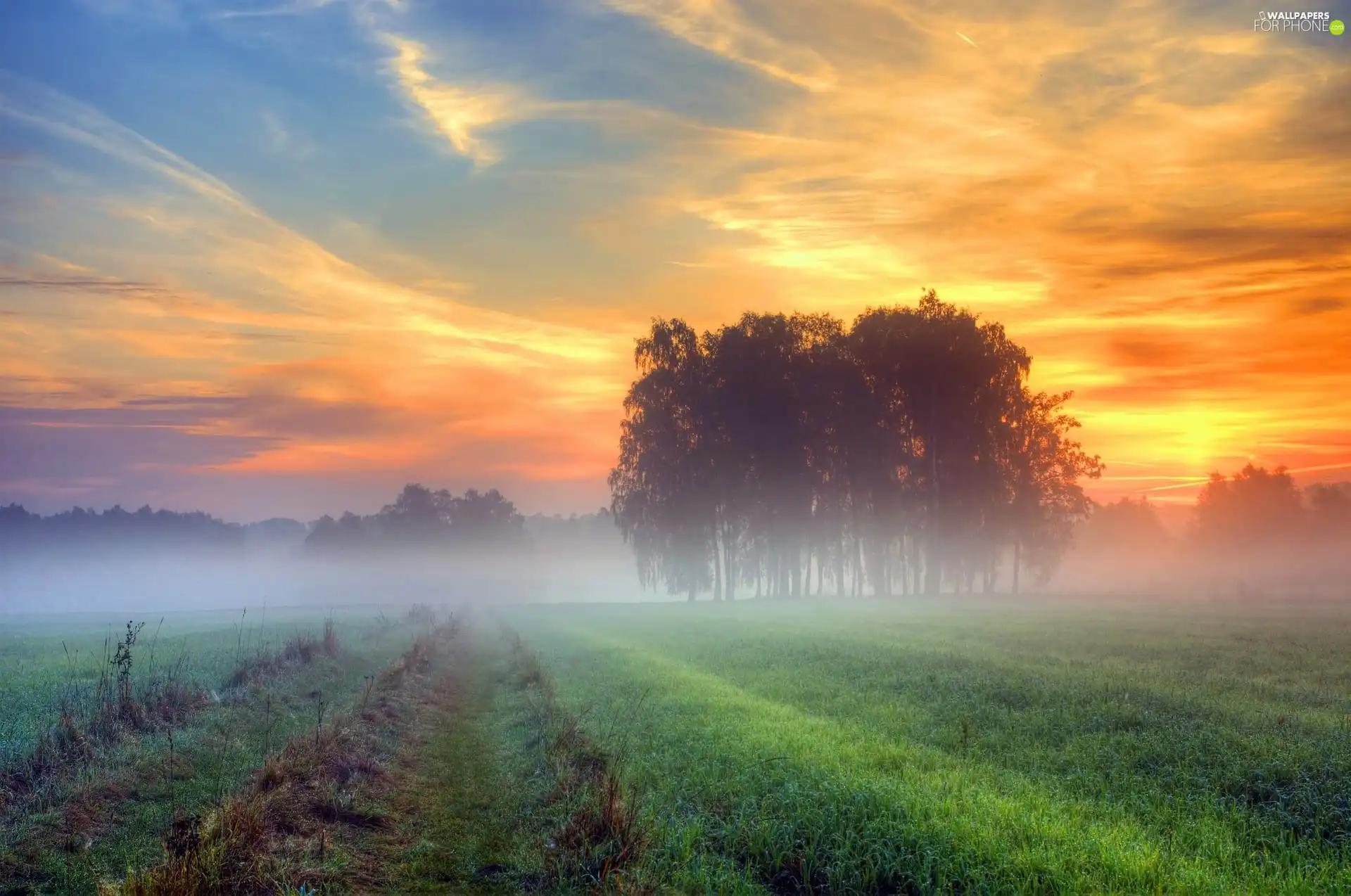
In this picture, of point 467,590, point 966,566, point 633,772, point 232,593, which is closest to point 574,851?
point 633,772

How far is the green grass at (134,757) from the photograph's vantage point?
899 centimetres

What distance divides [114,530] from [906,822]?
7927 inches

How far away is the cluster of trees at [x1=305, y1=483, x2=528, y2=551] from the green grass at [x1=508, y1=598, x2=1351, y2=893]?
16208 centimetres

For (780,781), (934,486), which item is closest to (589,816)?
(780,781)

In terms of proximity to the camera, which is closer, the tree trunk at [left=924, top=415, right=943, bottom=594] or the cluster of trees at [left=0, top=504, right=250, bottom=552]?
the tree trunk at [left=924, top=415, right=943, bottom=594]

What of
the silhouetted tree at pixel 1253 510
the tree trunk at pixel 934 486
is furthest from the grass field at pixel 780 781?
the silhouetted tree at pixel 1253 510

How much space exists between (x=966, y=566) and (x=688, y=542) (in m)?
31.1

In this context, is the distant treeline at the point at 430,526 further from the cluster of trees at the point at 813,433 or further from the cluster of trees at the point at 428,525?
the cluster of trees at the point at 813,433

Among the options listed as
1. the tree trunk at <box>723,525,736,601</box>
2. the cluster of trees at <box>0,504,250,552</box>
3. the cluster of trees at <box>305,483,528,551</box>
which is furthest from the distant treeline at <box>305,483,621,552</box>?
the tree trunk at <box>723,525,736,601</box>

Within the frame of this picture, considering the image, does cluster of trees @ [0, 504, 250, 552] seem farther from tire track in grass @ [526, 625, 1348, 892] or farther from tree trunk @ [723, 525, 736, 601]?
tire track in grass @ [526, 625, 1348, 892]

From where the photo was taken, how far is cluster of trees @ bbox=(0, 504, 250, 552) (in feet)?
510

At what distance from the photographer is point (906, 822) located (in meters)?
8.59

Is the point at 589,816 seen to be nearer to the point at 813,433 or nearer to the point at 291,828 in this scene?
the point at 291,828

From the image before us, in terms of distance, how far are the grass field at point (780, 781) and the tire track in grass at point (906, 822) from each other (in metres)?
0.04
